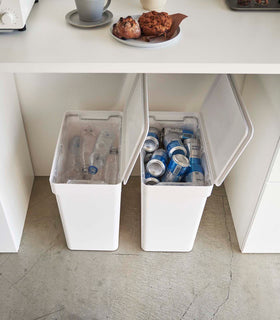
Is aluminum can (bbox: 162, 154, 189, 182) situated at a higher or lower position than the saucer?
lower

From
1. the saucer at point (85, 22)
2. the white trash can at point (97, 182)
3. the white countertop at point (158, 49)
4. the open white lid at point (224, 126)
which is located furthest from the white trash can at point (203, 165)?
the saucer at point (85, 22)

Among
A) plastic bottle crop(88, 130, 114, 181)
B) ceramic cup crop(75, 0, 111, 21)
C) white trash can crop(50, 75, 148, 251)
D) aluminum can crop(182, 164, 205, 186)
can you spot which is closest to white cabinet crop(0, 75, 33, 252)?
white trash can crop(50, 75, 148, 251)

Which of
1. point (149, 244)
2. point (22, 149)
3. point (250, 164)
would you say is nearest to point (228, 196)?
point (250, 164)

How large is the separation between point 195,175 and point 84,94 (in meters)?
0.57

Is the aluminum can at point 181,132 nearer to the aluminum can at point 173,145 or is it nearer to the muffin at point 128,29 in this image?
the aluminum can at point 173,145

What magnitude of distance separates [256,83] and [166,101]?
14.5 inches

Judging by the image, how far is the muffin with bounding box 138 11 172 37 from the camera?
1.02 m

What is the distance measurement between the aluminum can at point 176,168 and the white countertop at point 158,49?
398mm

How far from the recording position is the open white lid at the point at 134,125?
1.13m

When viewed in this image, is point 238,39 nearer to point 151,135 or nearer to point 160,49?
point 160,49

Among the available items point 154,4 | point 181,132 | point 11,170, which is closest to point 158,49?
point 154,4

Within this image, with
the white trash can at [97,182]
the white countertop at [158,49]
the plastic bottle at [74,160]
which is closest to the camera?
the white countertop at [158,49]

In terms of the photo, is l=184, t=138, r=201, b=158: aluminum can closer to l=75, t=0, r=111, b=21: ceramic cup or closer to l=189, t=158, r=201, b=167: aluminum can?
l=189, t=158, r=201, b=167: aluminum can

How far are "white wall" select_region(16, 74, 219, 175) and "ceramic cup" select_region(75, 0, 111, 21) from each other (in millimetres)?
357
